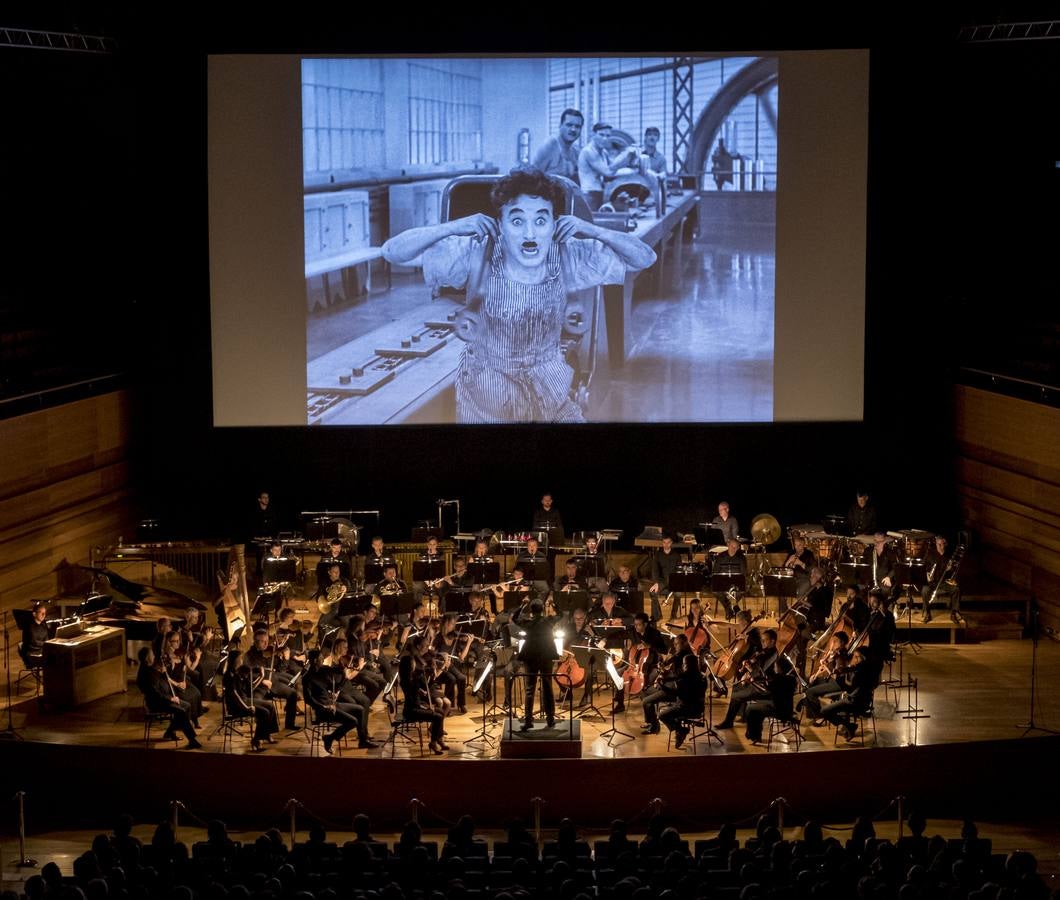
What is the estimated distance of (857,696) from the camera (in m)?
14.0

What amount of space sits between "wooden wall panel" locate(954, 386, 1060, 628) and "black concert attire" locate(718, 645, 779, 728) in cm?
514

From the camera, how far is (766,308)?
65.3 ft

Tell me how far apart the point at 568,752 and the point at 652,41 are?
10138 millimetres

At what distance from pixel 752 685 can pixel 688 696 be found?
0.89 m

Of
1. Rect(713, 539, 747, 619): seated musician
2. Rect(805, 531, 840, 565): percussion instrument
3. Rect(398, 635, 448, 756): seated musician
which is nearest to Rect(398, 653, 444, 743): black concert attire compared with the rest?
Rect(398, 635, 448, 756): seated musician

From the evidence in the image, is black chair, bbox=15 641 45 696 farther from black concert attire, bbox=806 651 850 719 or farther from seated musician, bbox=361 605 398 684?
black concert attire, bbox=806 651 850 719

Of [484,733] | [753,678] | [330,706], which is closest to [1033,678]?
[753,678]

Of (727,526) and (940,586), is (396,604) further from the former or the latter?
(940,586)

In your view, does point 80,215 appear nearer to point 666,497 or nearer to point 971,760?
point 666,497

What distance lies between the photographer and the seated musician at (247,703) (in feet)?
46.1

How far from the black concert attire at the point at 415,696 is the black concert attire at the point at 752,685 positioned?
9.19 ft

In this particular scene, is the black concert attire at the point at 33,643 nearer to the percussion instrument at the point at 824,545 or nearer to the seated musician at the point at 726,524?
the seated musician at the point at 726,524

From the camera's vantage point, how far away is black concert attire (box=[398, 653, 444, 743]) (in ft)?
45.8

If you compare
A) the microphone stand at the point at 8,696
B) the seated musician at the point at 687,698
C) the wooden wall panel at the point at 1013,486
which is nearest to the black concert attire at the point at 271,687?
the microphone stand at the point at 8,696
